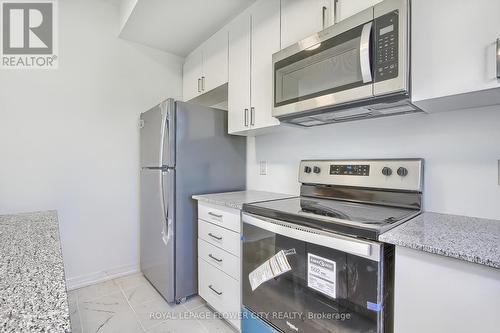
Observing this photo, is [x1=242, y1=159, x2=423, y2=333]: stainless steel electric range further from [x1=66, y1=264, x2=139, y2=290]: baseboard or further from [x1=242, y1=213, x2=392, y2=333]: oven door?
[x1=66, y1=264, x2=139, y2=290]: baseboard

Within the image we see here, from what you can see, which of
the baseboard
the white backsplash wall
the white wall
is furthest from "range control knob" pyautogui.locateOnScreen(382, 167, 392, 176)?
the baseboard

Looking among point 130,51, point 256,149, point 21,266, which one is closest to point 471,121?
point 256,149

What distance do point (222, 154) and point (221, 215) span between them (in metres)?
0.66

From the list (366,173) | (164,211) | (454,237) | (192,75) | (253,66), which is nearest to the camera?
(454,237)

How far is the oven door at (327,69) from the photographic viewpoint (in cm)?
115

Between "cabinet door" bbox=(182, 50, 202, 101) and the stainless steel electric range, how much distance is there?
5.19 ft

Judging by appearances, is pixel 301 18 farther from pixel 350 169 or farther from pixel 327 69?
pixel 350 169

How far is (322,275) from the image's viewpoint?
1.07 m

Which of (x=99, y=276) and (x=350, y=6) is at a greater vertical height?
(x=350, y=6)

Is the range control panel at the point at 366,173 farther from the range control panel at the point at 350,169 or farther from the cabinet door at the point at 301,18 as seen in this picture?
the cabinet door at the point at 301,18

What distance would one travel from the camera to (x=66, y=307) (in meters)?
0.51

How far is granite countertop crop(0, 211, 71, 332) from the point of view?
1.52 ft

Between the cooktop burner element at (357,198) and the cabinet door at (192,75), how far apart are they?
1515 millimetres

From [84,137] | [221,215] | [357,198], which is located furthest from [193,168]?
[357,198]
